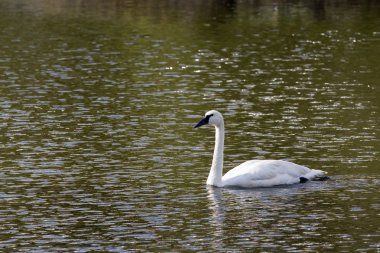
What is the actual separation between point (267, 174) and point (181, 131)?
7.65 m

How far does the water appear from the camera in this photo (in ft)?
76.1

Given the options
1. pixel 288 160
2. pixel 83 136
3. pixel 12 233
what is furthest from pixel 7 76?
pixel 12 233

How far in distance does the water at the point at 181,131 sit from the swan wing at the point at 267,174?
0.30 meters

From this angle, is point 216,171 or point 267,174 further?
point 267,174

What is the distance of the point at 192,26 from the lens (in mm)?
65625

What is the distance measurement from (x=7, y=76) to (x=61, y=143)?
15074mm

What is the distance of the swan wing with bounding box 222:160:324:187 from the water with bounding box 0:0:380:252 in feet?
0.99

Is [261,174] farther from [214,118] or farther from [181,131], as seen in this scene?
[181,131]

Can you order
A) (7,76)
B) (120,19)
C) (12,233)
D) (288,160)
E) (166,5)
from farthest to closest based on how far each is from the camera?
(166,5)
(120,19)
(7,76)
(288,160)
(12,233)

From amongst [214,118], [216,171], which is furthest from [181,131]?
[216,171]

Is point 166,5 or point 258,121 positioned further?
point 166,5

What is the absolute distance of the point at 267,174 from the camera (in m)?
27.5

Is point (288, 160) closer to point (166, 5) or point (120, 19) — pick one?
point (120, 19)

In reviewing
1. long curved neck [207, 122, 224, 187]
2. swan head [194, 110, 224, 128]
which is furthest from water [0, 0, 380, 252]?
swan head [194, 110, 224, 128]
